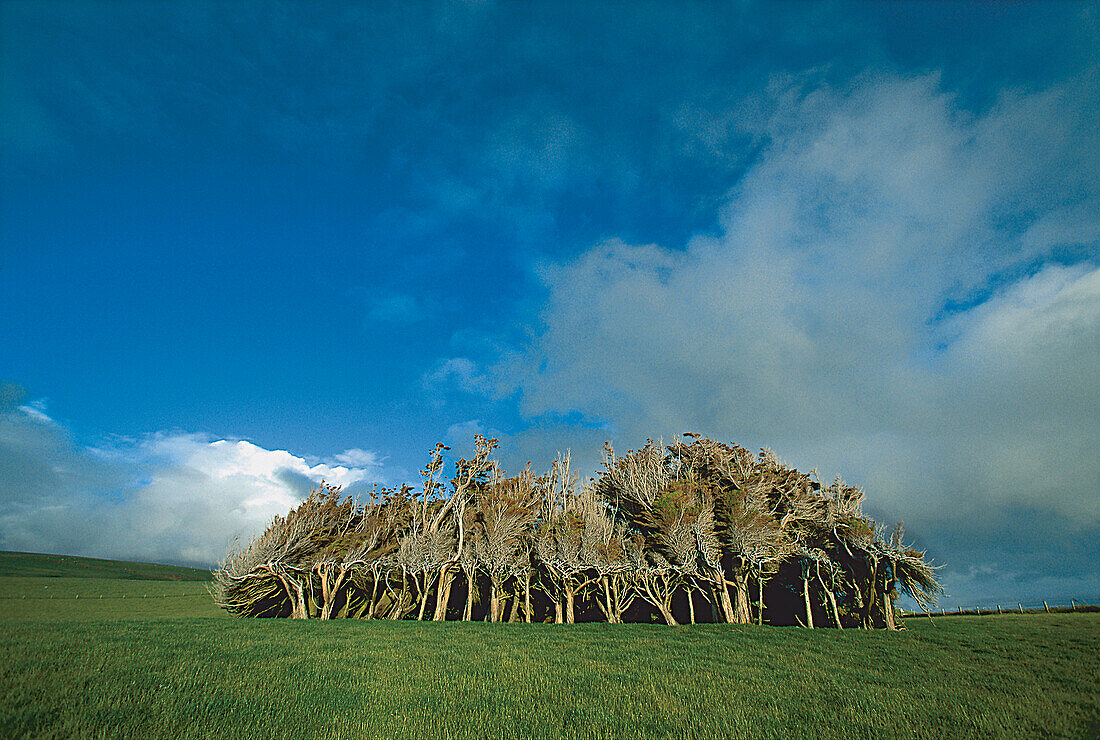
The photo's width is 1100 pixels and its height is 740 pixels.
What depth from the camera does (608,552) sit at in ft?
127

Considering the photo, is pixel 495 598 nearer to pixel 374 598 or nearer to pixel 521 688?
pixel 374 598

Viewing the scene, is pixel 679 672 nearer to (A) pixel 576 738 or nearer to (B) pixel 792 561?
(A) pixel 576 738

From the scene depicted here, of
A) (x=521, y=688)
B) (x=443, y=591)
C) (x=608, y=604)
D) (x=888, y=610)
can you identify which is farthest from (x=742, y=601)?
(x=521, y=688)

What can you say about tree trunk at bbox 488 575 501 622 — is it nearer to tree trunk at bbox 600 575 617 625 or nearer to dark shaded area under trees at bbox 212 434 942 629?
dark shaded area under trees at bbox 212 434 942 629

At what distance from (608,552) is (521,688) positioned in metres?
27.4

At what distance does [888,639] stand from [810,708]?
2023cm

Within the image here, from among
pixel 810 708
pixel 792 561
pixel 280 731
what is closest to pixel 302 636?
pixel 280 731

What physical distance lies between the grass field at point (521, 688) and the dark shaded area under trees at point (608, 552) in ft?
41.6

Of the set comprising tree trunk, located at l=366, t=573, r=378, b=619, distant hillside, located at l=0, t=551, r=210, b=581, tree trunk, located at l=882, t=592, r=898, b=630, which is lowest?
distant hillside, located at l=0, t=551, r=210, b=581

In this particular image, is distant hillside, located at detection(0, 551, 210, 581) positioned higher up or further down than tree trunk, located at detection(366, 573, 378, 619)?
further down

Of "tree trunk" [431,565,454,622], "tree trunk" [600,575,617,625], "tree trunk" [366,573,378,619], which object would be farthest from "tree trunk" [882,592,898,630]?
"tree trunk" [366,573,378,619]

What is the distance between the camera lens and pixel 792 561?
3853 cm

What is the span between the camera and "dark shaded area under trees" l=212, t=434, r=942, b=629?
35.2 m

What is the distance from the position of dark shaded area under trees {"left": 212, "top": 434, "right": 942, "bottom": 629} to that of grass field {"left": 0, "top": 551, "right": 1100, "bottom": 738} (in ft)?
41.6
